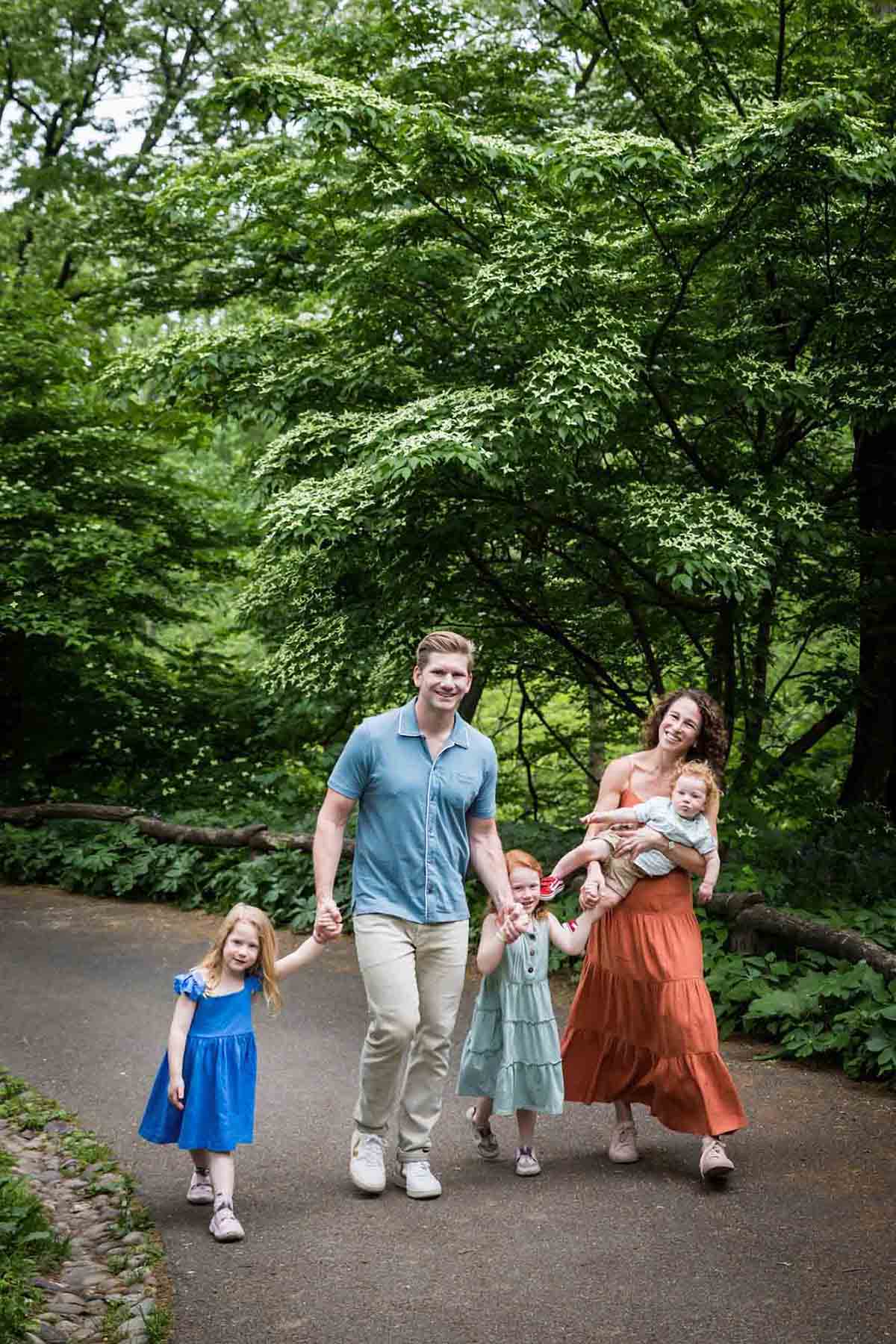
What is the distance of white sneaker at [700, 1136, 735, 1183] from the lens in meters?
4.70

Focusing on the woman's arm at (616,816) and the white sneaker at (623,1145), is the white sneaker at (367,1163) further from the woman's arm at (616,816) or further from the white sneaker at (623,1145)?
the woman's arm at (616,816)

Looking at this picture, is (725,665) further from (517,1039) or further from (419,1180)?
(419,1180)

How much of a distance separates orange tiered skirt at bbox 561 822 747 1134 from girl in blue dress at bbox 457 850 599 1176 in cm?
17

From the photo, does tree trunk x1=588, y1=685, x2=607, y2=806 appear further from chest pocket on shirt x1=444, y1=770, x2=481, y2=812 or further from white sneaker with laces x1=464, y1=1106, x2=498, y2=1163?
chest pocket on shirt x1=444, y1=770, x2=481, y2=812

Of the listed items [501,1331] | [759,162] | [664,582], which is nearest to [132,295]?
[664,582]

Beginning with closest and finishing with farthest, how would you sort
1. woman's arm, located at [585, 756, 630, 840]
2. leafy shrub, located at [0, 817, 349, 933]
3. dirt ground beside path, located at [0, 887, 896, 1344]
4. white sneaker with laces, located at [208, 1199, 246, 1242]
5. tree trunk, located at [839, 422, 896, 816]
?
dirt ground beside path, located at [0, 887, 896, 1344] → white sneaker with laces, located at [208, 1199, 246, 1242] → woman's arm, located at [585, 756, 630, 840] → tree trunk, located at [839, 422, 896, 816] → leafy shrub, located at [0, 817, 349, 933]

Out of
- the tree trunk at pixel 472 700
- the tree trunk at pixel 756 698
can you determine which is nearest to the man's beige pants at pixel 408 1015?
the tree trunk at pixel 756 698

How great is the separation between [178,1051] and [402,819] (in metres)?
1.11

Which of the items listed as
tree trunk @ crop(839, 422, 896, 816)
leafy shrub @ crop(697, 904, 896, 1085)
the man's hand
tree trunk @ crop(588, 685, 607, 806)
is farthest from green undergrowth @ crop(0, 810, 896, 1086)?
the man's hand

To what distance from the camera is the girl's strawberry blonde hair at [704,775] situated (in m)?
4.89

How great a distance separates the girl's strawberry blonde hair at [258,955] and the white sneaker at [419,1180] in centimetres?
81

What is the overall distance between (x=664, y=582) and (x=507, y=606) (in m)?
1.20

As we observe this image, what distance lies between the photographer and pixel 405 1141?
471 cm

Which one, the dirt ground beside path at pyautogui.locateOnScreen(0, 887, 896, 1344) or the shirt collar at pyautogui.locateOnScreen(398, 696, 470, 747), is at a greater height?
the shirt collar at pyautogui.locateOnScreen(398, 696, 470, 747)
